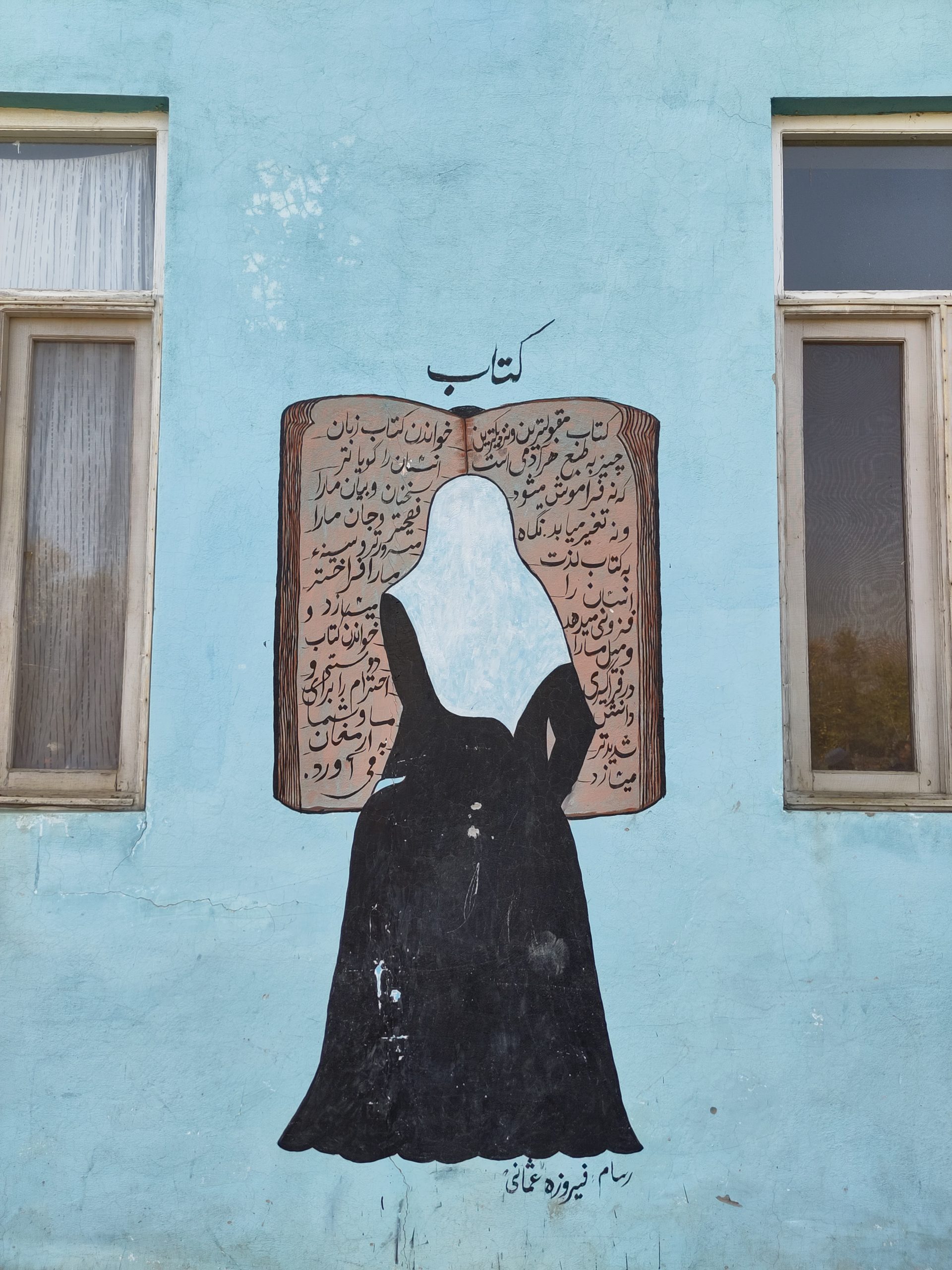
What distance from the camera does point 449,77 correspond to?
3256 mm

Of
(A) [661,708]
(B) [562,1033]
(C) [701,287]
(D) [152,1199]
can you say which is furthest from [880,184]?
(D) [152,1199]

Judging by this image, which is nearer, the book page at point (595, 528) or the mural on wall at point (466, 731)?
the mural on wall at point (466, 731)

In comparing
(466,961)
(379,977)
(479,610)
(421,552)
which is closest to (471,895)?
(466,961)

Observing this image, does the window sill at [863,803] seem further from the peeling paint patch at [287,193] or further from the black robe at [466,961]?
the peeling paint patch at [287,193]

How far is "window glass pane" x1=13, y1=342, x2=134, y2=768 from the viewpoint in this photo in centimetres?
322

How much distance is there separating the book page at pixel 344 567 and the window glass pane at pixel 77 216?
820 mm

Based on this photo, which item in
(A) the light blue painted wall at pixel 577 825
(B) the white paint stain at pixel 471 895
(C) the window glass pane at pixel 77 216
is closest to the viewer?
(A) the light blue painted wall at pixel 577 825

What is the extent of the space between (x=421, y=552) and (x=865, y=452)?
143cm

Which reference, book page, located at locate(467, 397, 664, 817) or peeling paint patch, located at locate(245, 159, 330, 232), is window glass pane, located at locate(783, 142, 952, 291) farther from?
peeling paint patch, located at locate(245, 159, 330, 232)

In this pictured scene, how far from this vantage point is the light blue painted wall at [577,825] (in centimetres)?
290

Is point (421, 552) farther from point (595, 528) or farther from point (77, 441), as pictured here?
point (77, 441)

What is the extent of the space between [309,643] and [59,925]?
107 cm

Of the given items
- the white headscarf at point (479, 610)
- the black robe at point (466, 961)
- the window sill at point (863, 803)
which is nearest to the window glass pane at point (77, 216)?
the white headscarf at point (479, 610)

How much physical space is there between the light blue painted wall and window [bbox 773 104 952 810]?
5.8 inches
